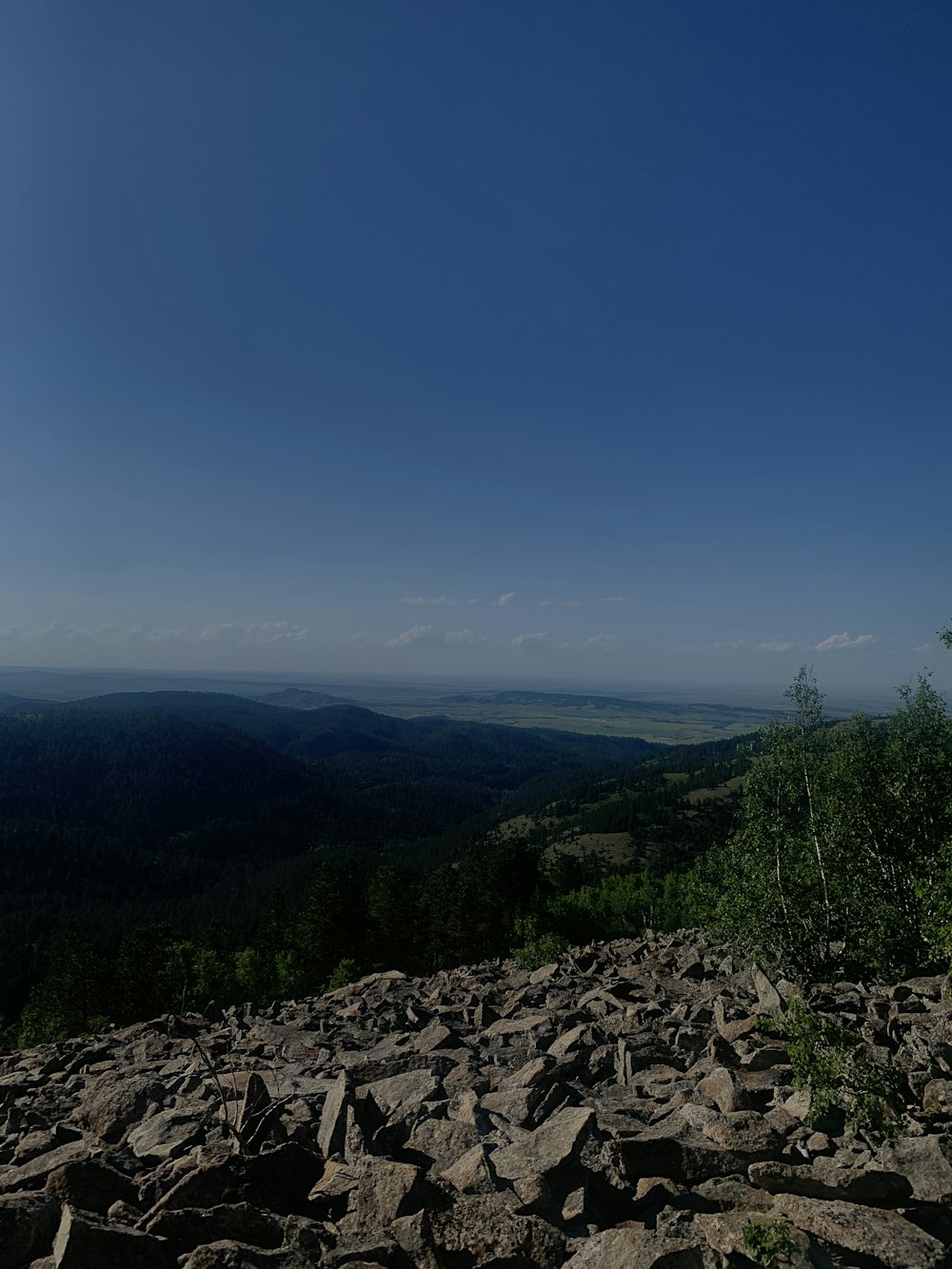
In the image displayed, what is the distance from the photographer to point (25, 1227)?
8195 millimetres

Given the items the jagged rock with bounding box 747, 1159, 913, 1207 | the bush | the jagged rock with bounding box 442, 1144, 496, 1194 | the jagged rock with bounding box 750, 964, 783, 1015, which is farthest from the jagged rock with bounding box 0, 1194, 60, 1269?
the jagged rock with bounding box 750, 964, 783, 1015

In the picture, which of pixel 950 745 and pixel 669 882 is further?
pixel 669 882

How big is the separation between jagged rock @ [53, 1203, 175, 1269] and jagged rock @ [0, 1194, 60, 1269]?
0.71 metres

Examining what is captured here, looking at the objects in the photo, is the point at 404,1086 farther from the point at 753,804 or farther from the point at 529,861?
the point at 529,861

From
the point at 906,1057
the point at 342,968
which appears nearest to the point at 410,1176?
the point at 906,1057

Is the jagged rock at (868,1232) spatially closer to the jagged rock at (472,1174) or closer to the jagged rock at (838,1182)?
the jagged rock at (838,1182)

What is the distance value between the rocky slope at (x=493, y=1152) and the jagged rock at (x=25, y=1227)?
23 millimetres

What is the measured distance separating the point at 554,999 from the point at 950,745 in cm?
2671

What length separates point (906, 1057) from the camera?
46.8 ft

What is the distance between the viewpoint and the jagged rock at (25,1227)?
315 inches

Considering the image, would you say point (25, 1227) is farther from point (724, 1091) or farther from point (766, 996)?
point (766, 996)

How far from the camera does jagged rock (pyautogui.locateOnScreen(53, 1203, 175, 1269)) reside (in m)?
7.40

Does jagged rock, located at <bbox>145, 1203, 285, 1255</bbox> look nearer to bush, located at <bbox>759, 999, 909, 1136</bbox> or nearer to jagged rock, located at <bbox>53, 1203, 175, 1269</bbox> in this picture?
jagged rock, located at <bbox>53, 1203, 175, 1269</bbox>

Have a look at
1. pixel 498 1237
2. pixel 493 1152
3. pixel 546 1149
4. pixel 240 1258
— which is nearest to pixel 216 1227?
pixel 240 1258
